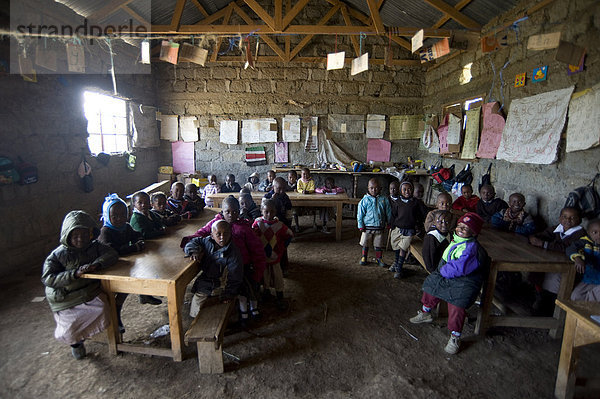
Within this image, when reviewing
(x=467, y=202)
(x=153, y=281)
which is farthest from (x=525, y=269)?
(x=153, y=281)

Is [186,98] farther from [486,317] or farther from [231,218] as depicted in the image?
[486,317]

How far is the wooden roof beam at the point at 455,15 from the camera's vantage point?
588 cm

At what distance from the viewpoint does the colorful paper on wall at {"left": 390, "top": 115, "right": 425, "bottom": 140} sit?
8.95 m

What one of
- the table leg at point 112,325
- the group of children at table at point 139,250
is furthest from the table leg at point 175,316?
the table leg at point 112,325

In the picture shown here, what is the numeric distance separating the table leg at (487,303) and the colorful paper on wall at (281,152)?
22.9 ft

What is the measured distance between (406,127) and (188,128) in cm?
641

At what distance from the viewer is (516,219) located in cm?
415

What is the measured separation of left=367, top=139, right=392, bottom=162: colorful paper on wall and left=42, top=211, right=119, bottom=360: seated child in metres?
7.76

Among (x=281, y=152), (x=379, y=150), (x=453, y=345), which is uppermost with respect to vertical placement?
(x=379, y=150)

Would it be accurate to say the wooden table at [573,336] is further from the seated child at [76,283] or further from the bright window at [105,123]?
the bright window at [105,123]

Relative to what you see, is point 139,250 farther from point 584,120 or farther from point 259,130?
point 259,130

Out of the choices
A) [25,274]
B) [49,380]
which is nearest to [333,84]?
[25,274]

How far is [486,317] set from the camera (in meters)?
3.11

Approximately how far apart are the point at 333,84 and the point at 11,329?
27.4 feet
